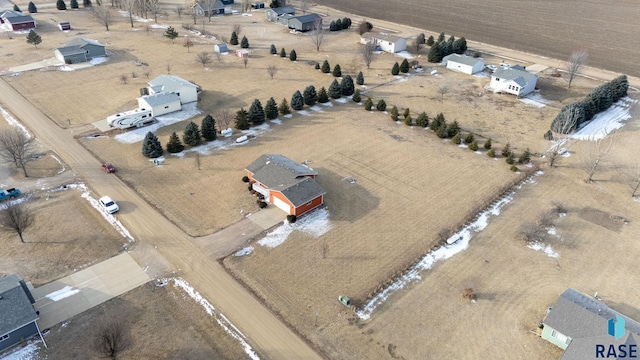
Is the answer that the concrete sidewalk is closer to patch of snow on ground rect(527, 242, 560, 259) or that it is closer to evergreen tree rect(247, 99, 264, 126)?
evergreen tree rect(247, 99, 264, 126)

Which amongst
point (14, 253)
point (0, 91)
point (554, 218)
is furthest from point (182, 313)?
point (0, 91)

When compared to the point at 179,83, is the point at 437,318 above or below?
below

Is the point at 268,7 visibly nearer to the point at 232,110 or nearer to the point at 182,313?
the point at 232,110

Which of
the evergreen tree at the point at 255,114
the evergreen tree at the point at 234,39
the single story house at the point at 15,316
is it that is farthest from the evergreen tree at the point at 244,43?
the single story house at the point at 15,316

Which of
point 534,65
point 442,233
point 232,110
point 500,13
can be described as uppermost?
point 500,13

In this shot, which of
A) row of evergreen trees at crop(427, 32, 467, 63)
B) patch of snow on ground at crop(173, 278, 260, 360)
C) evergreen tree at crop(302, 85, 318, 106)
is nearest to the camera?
patch of snow on ground at crop(173, 278, 260, 360)

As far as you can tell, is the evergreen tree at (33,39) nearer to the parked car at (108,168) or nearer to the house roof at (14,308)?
the parked car at (108,168)

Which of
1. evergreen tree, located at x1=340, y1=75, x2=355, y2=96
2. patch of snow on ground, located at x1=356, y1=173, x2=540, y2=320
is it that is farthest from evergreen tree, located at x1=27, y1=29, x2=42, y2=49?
patch of snow on ground, located at x1=356, y1=173, x2=540, y2=320
